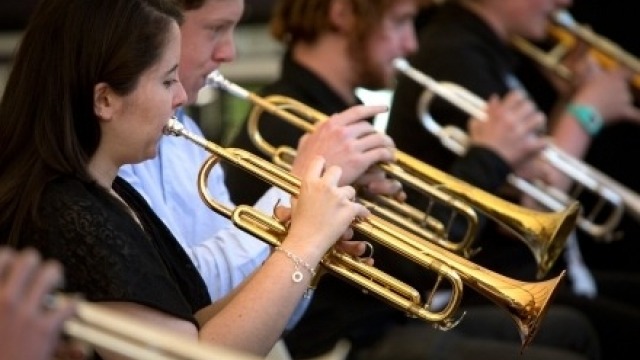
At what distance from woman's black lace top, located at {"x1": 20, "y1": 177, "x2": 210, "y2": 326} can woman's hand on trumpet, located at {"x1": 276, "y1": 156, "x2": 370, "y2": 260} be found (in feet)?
0.65

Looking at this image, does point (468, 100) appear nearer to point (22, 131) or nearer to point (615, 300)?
point (615, 300)

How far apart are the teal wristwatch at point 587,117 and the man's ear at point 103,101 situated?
2003 mm

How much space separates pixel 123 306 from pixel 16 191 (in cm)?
22

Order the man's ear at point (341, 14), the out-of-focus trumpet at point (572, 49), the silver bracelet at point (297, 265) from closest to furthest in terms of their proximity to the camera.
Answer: the silver bracelet at point (297, 265) → the man's ear at point (341, 14) → the out-of-focus trumpet at point (572, 49)

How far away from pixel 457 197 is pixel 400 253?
1.57ft

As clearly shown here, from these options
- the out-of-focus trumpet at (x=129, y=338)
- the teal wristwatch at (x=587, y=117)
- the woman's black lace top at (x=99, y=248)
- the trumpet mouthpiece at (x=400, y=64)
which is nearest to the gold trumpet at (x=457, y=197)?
the trumpet mouthpiece at (x=400, y=64)

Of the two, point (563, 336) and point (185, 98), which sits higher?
point (185, 98)

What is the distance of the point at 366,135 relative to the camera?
8.55 ft

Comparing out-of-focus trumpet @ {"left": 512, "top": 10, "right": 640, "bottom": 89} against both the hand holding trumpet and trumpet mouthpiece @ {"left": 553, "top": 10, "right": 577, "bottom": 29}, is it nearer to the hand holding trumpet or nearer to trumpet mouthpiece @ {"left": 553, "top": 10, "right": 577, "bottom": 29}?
trumpet mouthpiece @ {"left": 553, "top": 10, "right": 577, "bottom": 29}

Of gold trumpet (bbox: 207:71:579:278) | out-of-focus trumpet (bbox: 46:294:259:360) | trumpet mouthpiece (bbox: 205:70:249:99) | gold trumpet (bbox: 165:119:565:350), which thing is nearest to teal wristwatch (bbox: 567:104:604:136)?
gold trumpet (bbox: 207:71:579:278)

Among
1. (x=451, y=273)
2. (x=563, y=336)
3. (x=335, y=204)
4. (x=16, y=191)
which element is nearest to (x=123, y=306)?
(x=16, y=191)

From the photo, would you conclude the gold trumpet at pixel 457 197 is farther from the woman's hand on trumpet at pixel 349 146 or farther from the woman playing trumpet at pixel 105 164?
the woman playing trumpet at pixel 105 164

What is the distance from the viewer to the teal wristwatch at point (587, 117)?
3.89 m

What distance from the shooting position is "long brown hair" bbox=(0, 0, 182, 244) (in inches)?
81.7
